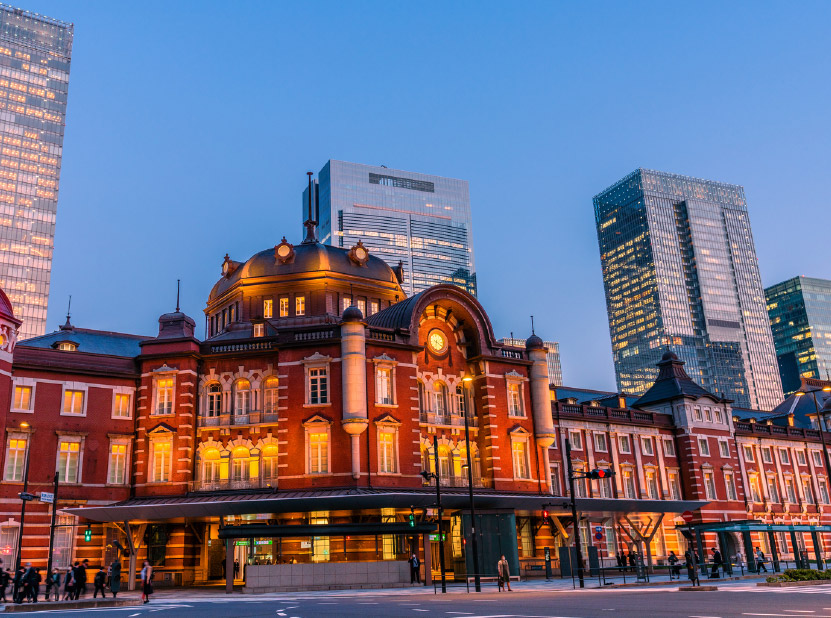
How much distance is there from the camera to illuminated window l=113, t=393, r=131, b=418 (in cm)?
4966

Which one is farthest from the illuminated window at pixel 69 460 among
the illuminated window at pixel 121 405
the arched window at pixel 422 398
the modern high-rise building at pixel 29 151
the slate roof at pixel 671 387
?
the modern high-rise building at pixel 29 151

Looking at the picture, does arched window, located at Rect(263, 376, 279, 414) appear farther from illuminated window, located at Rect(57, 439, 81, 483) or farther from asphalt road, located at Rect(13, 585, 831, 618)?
asphalt road, located at Rect(13, 585, 831, 618)

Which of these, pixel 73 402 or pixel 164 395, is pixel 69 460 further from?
pixel 164 395

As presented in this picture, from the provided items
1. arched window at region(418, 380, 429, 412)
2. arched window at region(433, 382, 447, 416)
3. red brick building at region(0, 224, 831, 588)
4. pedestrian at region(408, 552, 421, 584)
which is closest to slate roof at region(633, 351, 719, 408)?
red brick building at region(0, 224, 831, 588)

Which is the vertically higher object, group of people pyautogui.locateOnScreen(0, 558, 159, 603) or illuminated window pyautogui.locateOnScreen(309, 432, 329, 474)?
illuminated window pyautogui.locateOnScreen(309, 432, 329, 474)

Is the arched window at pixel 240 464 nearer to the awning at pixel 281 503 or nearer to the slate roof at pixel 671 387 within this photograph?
the awning at pixel 281 503

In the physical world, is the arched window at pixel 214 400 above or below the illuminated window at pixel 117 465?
above

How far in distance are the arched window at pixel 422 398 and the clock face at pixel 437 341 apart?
8.87 feet

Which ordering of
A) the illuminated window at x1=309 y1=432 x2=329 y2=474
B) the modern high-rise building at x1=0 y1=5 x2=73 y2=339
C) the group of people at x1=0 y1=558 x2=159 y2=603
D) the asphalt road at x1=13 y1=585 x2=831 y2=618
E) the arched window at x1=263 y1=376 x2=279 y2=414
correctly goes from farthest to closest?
the modern high-rise building at x1=0 y1=5 x2=73 y2=339
the arched window at x1=263 y1=376 x2=279 y2=414
the illuminated window at x1=309 y1=432 x2=329 y2=474
the group of people at x1=0 y1=558 x2=159 y2=603
the asphalt road at x1=13 y1=585 x2=831 y2=618

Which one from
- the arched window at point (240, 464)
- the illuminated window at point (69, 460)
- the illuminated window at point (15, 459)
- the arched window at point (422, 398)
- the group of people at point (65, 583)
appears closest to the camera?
the group of people at point (65, 583)

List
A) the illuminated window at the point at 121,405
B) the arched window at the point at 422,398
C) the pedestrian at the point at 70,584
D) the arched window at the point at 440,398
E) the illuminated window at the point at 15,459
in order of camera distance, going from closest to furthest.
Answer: the pedestrian at the point at 70,584
the illuminated window at the point at 15,459
the illuminated window at the point at 121,405
the arched window at the point at 422,398
the arched window at the point at 440,398

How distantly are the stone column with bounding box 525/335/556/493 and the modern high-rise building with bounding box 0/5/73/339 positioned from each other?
103391 mm

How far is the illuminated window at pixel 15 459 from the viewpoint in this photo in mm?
45406

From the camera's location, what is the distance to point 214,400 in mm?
50625
